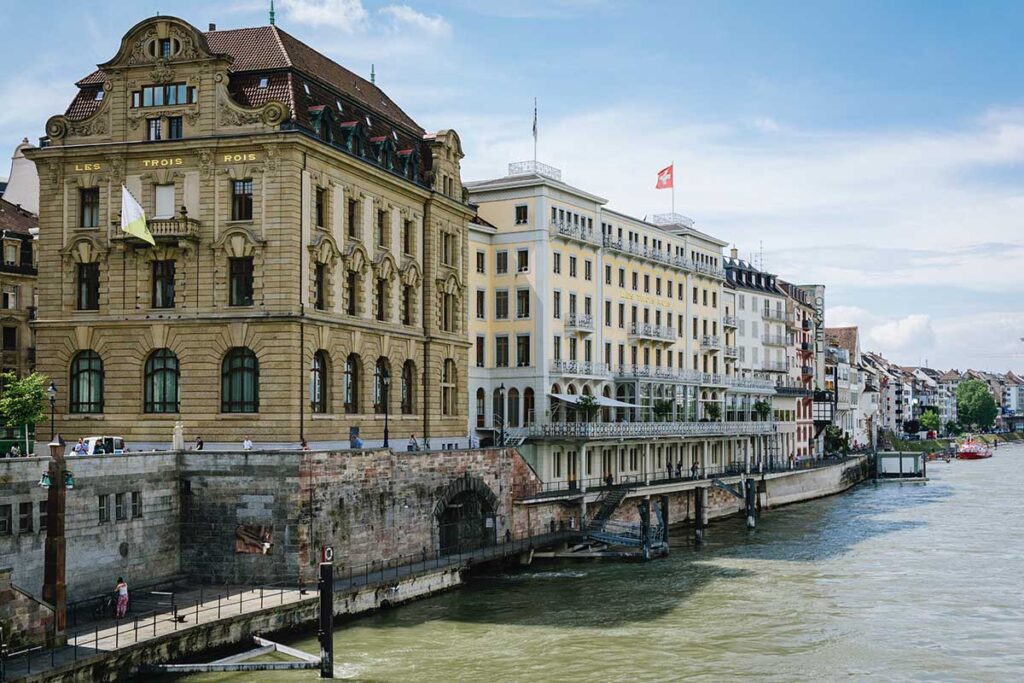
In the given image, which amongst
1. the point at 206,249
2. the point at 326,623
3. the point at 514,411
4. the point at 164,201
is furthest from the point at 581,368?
the point at 326,623

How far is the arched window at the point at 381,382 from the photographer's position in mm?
60156

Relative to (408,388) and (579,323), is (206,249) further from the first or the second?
(579,323)

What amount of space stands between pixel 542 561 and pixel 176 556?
21.9 m

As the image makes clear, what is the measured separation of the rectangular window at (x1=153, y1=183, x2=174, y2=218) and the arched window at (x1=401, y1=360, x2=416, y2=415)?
1528 centimetres

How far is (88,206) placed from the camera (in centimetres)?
5541

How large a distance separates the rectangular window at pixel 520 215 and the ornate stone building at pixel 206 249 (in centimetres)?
2311

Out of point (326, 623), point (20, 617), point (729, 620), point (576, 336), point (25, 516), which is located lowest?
point (729, 620)

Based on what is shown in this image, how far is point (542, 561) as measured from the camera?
6312 centimetres

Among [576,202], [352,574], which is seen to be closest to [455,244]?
[576,202]

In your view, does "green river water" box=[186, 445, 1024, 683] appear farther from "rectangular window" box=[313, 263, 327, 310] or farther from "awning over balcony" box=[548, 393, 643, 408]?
"rectangular window" box=[313, 263, 327, 310]

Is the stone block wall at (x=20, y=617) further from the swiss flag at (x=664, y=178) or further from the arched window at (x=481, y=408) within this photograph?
the swiss flag at (x=664, y=178)

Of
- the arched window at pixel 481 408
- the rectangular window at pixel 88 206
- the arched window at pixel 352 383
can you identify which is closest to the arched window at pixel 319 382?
the arched window at pixel 352 383

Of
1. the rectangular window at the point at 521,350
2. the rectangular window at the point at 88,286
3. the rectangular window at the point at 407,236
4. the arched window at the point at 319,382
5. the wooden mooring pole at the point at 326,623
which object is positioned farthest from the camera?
the rectangular window at the point at 521,350

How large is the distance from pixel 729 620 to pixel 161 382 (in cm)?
2645
